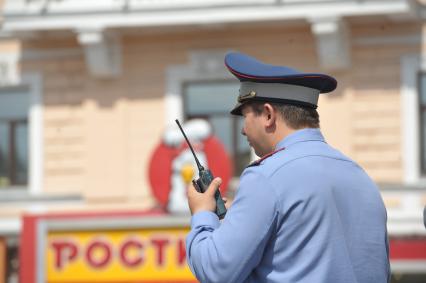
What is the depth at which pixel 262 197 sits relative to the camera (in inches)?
139

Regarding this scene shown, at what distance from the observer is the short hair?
3.72 meters

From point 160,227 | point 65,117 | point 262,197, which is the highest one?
point 262,197

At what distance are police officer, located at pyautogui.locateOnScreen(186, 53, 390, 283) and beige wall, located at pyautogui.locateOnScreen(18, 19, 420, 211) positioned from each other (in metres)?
12.0

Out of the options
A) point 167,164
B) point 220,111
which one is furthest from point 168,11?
point 167,164

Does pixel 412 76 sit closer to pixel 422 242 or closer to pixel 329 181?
pixel 422 242

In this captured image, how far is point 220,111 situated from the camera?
53.9 feet

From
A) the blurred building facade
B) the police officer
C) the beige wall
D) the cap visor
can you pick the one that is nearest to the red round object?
the blurred building facade

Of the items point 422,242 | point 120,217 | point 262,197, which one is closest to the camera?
point 262,197

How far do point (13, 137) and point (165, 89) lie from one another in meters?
2.41

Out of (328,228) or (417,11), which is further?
(417,11)

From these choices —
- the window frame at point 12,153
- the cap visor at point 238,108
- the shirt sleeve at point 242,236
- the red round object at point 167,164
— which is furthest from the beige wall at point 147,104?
the shirt sleeve at point 242,236

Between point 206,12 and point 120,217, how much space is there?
3.07 m

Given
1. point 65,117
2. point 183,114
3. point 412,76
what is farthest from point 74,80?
point 412,76

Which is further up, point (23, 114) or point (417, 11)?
point (417, 11)
